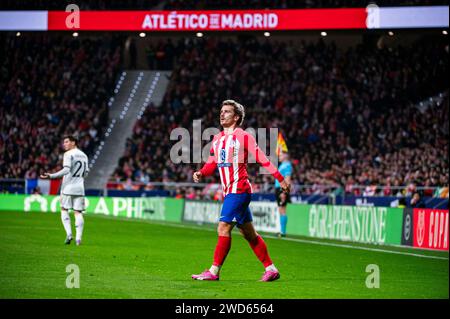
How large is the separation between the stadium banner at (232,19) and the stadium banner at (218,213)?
507 inches

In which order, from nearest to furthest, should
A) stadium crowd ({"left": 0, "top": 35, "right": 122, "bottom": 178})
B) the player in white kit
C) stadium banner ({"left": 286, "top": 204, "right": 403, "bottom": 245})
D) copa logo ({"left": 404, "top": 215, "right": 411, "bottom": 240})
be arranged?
the player in white kit, copa logo ({"left": 404, "top": 215, "right": 411, "bottom": 240}), stadium banner ({"left": 286, "top": 204, "right": 403, "bottom": 245}), stadium crowd ({"left": 0, "top": 35, "right": 122, "bottom": 178})

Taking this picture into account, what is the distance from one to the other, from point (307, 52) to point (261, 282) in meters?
38.1

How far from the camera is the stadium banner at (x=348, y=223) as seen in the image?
23.3m

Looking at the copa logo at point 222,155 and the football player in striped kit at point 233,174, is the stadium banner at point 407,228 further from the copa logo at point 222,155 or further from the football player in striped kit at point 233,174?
the copa logo at point 222,155

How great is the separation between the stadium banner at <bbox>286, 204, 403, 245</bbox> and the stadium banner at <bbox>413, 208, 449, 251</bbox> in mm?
784

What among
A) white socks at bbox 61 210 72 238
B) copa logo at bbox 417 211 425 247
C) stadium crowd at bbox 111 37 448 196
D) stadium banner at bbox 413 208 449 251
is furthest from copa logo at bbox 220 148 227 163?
stadium crowd at bbox 111 37 448 196

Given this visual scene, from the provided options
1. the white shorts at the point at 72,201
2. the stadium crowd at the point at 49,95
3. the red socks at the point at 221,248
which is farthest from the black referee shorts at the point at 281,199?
the stadium crowd at the point at 49,95

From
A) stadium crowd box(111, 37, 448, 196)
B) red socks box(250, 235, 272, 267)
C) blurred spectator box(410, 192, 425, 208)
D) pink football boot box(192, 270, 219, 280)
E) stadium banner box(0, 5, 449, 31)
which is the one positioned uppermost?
stadium banner box(0, 5, 449, 31)

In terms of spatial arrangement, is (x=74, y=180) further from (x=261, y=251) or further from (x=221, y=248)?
(x=261, y=251)

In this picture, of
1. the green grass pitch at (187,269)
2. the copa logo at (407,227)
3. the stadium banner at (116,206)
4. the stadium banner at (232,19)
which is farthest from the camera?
the stadium banner at (232,19)

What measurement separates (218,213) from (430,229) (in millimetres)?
12172

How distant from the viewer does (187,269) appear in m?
14.4

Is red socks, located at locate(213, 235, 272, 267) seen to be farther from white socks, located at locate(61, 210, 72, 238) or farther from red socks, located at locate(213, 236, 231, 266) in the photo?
white socks, located at locate(61, 210, 72, 238)

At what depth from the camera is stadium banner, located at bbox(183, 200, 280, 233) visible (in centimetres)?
2917
